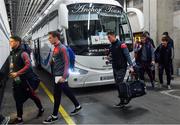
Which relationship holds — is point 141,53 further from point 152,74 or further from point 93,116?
point 93,116

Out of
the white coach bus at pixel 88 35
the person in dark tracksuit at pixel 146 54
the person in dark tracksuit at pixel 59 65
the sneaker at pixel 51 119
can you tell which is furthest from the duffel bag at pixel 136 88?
the person in dark tracksuit at pixel 146 54

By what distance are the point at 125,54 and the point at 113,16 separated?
10.8ft

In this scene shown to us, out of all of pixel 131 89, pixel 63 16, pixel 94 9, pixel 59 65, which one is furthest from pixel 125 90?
pixel 94 9

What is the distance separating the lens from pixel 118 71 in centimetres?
796

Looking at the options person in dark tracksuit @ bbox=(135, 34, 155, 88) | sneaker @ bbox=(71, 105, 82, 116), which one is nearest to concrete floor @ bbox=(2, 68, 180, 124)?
sneaker @ bbox=(71, 105, 82, 116)

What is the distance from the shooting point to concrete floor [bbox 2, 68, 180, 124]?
6.94m

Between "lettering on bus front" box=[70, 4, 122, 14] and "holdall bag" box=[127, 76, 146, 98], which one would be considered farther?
"lettering on bus front" box=[70, 4, 122, 14]

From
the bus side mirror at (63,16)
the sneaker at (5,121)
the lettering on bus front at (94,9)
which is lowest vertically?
the sneaker at (5,121)

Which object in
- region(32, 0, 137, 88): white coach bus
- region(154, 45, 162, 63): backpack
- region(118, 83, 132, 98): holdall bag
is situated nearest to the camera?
region(118, 83, 132, 98): holdall bag

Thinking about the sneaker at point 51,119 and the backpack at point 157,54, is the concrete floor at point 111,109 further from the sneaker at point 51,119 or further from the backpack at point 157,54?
the backpack at point 157,54

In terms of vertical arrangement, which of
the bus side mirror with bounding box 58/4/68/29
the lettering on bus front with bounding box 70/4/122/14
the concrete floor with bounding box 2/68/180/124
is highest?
the lettering on bus front with bounding box 70/4/122/14

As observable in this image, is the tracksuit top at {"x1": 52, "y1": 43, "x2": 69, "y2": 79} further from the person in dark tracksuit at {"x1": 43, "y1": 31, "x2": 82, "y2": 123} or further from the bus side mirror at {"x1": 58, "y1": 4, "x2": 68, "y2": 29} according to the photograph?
the bus side mirror at {"x1": 58, "y1": 4, "x2": 68, "y2": 29}

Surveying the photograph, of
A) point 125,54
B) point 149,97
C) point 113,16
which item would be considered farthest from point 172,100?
point 113,16

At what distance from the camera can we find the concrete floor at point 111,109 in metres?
6.94
